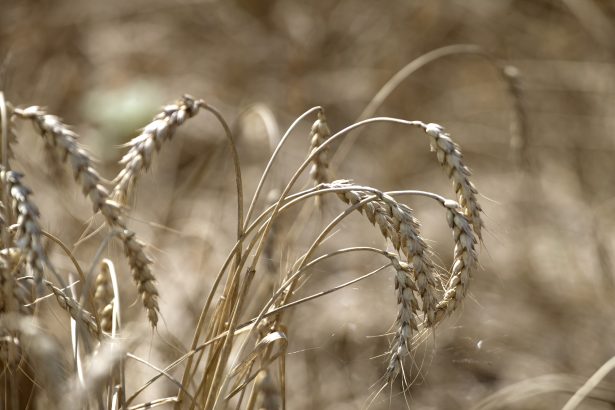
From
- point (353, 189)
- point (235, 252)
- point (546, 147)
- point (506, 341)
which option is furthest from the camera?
point (546, 147)

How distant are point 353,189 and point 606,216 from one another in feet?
10.7

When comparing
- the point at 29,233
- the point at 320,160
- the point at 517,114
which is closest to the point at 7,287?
the point at 29,233

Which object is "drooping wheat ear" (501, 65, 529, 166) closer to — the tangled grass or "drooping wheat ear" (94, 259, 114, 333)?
the tangled grass

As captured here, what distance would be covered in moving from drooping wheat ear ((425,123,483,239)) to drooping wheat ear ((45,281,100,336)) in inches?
29.8

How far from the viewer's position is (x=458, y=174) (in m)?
1.55

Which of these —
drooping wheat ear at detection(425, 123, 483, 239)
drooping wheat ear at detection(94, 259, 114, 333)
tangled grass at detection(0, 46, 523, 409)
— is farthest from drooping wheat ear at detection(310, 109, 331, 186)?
drooping wheat ear at detection(94, 259, 114, 333)

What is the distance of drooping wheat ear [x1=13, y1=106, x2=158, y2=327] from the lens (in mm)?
1435

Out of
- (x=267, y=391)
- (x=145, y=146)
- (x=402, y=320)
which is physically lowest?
(x=267, y=391)

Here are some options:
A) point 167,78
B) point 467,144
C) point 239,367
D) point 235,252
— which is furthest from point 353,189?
point 167,78

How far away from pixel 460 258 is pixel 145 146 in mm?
656

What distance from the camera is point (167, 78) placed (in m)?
5.76

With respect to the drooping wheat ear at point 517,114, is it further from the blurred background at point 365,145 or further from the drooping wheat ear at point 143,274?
the drooping wheat ear at point 143,274

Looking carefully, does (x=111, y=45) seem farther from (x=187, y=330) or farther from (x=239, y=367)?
(x=239, y=367)

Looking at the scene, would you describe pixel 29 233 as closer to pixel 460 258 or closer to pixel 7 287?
pixel 7 287
